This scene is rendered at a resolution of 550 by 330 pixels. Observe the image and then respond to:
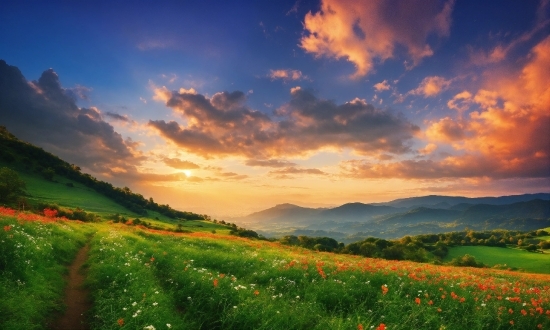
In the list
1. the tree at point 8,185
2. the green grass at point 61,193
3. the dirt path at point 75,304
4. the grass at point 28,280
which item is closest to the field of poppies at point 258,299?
the grass at point 28,280

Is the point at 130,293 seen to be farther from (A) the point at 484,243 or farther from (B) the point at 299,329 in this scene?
(A) the point at 484,243

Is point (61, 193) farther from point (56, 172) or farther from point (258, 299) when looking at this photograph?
point (258, 299)

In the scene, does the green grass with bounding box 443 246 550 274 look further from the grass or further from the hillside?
the hillside

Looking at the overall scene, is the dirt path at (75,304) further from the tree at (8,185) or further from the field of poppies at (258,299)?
the tree at (8,185)

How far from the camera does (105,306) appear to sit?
330 inches

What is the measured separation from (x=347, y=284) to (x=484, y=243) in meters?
149

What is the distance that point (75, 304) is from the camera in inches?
376

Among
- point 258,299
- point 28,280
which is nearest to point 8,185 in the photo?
point 28,280

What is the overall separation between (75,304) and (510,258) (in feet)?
401

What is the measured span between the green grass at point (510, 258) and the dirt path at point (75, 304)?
105 m

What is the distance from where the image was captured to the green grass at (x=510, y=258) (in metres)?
79.8

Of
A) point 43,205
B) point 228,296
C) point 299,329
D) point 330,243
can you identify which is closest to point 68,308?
point 228,296

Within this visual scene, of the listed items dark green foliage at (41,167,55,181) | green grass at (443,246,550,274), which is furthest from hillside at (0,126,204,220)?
green grass at (443,246,550,274)

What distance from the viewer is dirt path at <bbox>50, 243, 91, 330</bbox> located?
811cm
